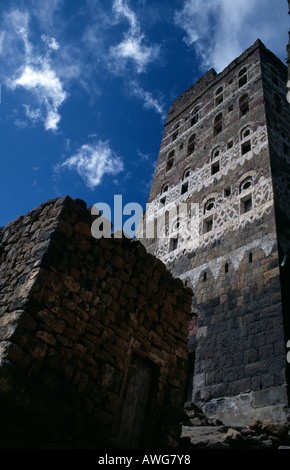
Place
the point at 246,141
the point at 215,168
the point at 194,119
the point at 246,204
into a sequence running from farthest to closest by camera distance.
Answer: the point at 194,119, the point at 215,168, the point at 246,141, the point at 246,204

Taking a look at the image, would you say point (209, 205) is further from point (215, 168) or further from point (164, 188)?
point (164, 188)

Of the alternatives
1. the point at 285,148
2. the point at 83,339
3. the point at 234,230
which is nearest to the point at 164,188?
the point at 285,148

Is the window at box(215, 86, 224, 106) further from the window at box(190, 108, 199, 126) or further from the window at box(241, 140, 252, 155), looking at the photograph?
the window at box(241, 140, 252, 155)

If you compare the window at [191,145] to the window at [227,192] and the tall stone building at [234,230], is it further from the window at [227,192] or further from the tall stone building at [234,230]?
the window at [227,192]

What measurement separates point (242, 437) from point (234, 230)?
7373 millimetres

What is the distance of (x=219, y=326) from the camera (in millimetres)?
10875

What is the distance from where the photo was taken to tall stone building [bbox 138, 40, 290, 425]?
9.29 meters

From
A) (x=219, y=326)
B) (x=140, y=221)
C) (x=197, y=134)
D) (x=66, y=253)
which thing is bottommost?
(x=66, y=253)

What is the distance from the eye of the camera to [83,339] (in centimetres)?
439

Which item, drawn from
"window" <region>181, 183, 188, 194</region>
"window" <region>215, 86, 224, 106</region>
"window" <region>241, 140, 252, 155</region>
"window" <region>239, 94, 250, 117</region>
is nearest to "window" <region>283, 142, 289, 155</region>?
"window" <region>241, 140, 252, 155</region>

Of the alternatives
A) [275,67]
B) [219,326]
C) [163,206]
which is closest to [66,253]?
[219,326]

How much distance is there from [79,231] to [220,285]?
7898 millimetres

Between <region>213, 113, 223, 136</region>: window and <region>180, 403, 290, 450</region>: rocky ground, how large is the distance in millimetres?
14307
